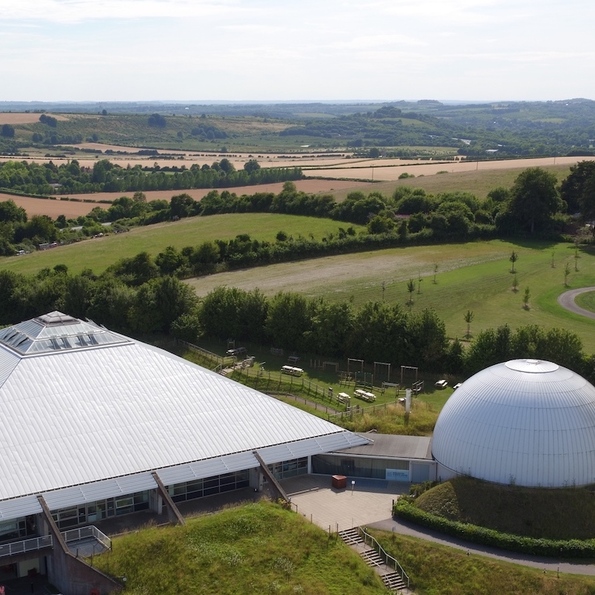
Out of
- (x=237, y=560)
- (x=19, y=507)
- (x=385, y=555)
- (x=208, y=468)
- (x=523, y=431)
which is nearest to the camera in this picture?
(x=237, y=560)

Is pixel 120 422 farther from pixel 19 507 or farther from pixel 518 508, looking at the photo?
pixel 518 508

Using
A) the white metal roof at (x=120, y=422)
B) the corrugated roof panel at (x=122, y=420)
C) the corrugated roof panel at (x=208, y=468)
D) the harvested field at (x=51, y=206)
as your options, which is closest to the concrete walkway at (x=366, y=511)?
the white metal roof at (x=120, y=422)

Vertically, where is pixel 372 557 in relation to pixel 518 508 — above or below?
below

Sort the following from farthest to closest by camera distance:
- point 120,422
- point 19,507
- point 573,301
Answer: point 573,301 < point 120,422 < point 19,507

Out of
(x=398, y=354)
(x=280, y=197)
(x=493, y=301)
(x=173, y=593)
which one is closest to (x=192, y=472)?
(x=173, y=593)

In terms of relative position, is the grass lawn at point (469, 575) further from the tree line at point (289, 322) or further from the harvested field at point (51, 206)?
the harvested field at point (51, 206)

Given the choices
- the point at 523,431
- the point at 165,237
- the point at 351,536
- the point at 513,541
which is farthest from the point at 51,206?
the point at 513,541

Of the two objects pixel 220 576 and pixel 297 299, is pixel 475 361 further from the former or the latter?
pixel 220 576
